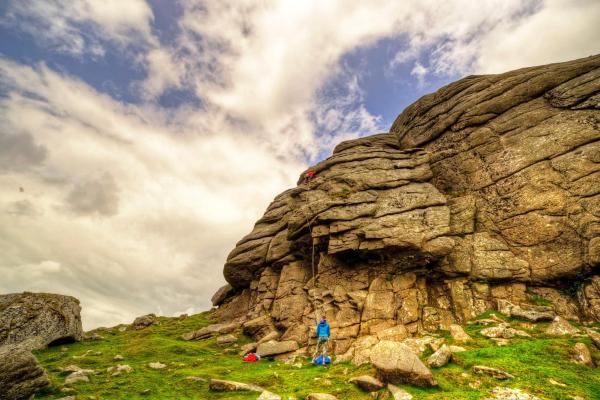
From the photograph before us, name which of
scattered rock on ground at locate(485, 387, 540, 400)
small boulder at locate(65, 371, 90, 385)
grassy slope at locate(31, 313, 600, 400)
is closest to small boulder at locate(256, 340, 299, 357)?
grassy slope at locate(31, 313, 600, 400)

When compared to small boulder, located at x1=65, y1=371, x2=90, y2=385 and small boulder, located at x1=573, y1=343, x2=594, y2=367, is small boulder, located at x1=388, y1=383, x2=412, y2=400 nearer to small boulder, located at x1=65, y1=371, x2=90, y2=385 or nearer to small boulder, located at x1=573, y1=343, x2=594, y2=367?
small boulder, located at x1=573, y1=343, x2=594, y2=367

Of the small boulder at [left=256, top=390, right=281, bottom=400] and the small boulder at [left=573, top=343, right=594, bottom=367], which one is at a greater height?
the small boulder at [left=573, top=343, right=594, bottom=367]

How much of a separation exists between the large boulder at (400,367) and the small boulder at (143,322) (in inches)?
1734

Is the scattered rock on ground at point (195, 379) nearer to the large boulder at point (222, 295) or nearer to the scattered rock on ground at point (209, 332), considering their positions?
the scattered rock on ground at point (209, 332)

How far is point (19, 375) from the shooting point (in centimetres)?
1647

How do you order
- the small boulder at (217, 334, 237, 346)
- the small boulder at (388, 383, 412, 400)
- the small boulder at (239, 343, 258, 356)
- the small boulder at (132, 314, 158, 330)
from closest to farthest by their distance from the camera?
the small boulder at (388, 383, 412, 400)
the small boulder at (239, 343, 258, 356)
the small boulder at (217, 334, 237, 346)
the small boulder at (132, 314, 158, 330)

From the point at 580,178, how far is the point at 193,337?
150ft

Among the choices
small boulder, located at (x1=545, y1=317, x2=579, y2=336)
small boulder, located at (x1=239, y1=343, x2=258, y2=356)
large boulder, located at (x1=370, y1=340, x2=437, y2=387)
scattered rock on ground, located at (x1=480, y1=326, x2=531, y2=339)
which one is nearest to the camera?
large boulder, located at (x1=370, y1=340, x2=437, y2=387)

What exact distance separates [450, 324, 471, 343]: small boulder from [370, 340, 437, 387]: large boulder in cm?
832

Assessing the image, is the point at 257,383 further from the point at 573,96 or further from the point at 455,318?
the point at 573,96

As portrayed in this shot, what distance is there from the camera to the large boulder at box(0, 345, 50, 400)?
16047mm

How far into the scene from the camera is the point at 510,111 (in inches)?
1438

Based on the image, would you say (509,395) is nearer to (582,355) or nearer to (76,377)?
(582,355)

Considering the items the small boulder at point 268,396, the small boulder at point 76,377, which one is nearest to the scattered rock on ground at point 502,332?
the small boulder at point 268,396
